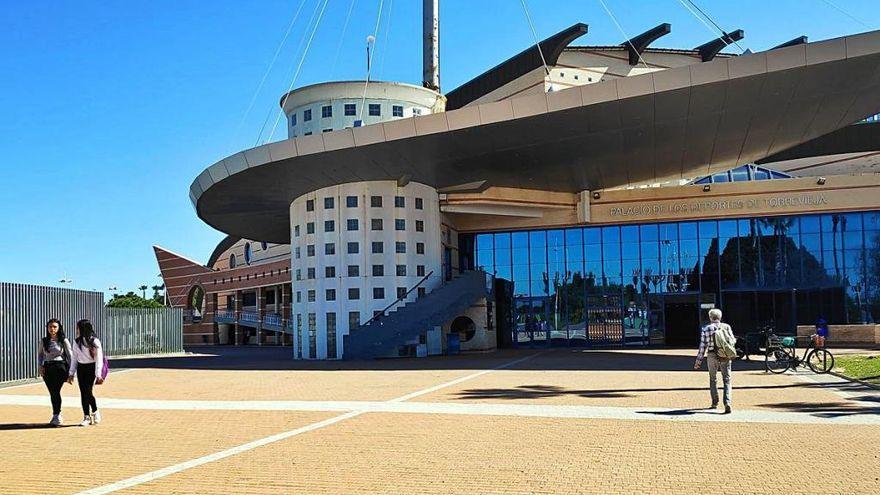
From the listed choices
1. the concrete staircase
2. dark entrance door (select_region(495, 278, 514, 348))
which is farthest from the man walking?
dark entrance door (select_region(495, 278, 514, 348))

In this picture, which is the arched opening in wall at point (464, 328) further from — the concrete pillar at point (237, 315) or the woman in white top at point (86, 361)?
the concrete pillar at point (237, 315)

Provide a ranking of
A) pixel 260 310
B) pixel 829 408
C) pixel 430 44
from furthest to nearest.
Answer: pixel 260 310 < pixel 430 44 < pixel 829 408

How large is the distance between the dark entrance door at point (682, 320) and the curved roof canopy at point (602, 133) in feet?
20.8

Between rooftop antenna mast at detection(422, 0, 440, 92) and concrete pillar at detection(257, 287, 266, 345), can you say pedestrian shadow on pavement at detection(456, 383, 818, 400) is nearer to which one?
rooftop antenna mast at detection(422, 0, 440, 92)

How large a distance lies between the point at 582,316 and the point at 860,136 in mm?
25470

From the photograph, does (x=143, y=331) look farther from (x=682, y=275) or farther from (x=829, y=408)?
(x=829, y=408)

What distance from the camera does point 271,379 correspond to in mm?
21484

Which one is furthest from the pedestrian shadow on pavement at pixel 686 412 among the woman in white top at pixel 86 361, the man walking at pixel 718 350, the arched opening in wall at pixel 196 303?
the arched opening in wall at pixel 196 303

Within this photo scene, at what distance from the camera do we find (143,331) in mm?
45719

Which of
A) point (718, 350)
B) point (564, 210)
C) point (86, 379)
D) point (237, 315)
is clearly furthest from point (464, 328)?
point (237, 315)

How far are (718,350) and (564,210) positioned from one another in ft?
91.5

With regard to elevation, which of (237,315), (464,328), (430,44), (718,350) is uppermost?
(430,44)

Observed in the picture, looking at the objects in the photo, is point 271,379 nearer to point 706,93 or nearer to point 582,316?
point 706,93

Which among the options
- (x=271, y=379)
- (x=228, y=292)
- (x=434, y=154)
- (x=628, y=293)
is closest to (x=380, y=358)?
(x=434, y=154)
